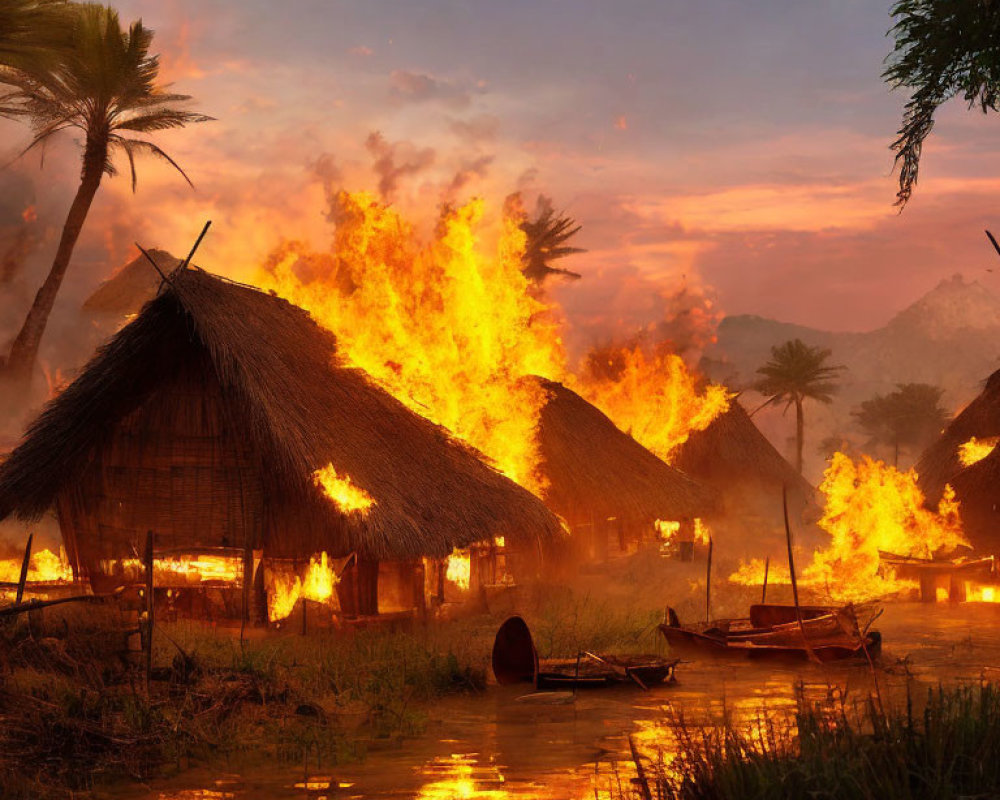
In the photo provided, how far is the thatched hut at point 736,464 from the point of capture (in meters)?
39.6

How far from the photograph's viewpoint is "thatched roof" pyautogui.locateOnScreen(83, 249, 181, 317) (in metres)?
41.8

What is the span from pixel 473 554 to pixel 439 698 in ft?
23.4

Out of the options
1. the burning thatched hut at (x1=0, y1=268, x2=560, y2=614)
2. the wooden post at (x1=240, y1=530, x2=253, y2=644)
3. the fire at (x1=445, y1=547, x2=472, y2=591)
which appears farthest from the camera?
the fire at (x1=445, y1=547, x2=472, y2=591)

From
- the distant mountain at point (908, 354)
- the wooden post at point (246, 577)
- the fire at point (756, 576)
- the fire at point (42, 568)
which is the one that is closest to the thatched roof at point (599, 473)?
the fire at point (756, 576)

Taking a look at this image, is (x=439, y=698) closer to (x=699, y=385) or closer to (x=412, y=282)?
(x=412, y=282)

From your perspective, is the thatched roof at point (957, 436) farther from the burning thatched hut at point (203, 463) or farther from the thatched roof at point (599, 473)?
the burning thatched hut at point (203, 463)

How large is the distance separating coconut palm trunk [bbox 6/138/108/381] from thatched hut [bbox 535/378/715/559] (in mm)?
12549

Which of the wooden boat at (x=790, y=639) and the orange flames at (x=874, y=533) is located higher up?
the orange flames at (x=874, y=533)

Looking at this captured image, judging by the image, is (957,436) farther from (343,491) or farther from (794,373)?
(794,373)

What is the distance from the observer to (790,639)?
16.4 m

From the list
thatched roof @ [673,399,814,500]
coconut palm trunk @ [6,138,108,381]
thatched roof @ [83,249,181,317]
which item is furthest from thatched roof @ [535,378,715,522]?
thatched roof @ [83,249,181,317]

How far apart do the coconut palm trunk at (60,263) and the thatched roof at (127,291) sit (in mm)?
10827

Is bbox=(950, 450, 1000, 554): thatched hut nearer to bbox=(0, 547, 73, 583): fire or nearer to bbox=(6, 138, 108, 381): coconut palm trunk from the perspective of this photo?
bbox=(0, 547, 73, 583): fire

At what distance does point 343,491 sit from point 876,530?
16.3 meters
